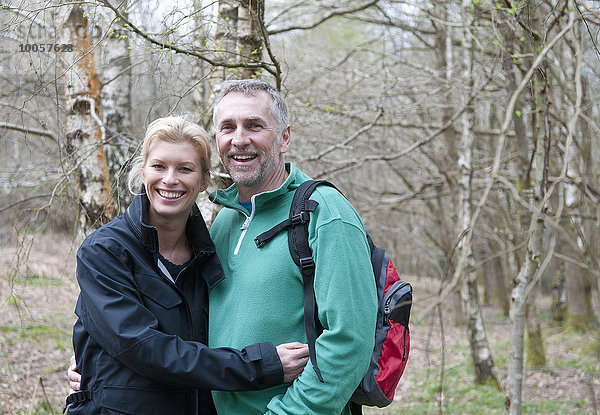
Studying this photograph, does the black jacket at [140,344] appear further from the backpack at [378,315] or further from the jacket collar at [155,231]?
the backpack at [378,315]

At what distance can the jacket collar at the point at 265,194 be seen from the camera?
2.48 m

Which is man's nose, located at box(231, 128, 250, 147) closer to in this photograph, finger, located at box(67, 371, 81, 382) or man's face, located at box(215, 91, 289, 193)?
man's face, located at box(215, 91, 289, 193)

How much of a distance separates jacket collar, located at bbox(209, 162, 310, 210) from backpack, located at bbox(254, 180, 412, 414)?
0.09 metres

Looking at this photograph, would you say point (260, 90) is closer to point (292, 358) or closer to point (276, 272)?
point (276, 272)

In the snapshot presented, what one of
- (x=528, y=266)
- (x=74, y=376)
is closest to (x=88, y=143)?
(x=74, y=376)

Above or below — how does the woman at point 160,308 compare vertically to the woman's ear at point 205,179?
below

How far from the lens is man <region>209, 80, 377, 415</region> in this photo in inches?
84.7

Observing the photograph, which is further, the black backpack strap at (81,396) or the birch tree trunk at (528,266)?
the birch tree trunk at (528,266)

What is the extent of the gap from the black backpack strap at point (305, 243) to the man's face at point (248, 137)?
0.84 feet

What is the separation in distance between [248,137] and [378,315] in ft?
3.19

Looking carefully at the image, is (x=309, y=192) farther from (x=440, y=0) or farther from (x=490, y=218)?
(x=490, y=218)

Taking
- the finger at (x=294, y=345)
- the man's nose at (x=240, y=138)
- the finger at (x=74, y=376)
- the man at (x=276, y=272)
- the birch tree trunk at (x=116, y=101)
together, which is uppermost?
the birch tree trunk at (x=116, y=101)

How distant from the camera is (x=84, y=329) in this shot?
235cm

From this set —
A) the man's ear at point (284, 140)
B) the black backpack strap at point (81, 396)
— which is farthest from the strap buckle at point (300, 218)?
the black backpack strap at point (81, 396)
